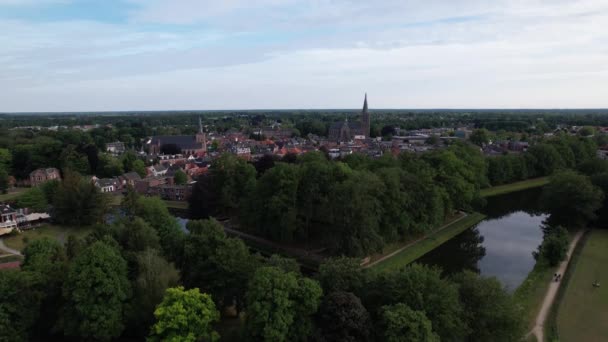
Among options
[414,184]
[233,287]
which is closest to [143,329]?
[233,287]

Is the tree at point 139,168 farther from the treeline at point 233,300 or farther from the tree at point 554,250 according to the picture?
the tree at point 554,250

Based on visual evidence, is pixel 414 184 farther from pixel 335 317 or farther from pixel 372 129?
pixel 372 129

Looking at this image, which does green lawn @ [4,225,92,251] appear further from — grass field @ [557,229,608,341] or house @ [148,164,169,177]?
grass field @ [557,229,608,341]

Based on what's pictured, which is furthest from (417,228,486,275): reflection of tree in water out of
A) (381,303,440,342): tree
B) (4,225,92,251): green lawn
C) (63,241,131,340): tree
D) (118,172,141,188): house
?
(118,172,141,188): house

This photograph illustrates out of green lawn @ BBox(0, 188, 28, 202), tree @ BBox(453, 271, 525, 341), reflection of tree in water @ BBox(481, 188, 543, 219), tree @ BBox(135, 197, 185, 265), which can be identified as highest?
tree @ BBox(135, 197, 185, 265)

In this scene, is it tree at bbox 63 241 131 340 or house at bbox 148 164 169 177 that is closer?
tree at bbox 63 241 131 340

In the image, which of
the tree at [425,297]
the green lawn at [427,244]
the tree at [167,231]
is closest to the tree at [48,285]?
the tree at [167,231]
